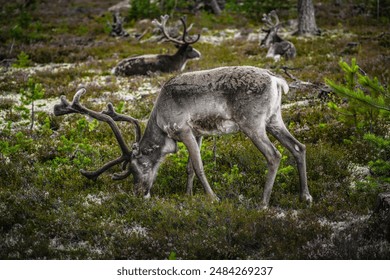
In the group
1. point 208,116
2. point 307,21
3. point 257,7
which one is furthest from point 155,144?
point 257,7

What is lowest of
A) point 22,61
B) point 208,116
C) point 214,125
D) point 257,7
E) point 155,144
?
point 257,7

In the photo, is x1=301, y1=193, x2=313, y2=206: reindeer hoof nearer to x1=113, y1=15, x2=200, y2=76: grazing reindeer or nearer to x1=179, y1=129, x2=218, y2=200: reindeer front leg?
x1=179, y1=129, x2=218, y2=200: reindeer front leg

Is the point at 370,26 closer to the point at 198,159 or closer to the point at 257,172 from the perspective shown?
the point at 257,172

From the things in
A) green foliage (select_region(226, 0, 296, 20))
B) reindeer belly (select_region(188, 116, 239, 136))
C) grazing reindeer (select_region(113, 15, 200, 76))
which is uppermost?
reindeer belly (select_region(188, 116, 239, 136))

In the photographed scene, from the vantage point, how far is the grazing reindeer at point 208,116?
5.64 metres

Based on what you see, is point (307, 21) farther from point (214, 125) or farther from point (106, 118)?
point (106, 118)

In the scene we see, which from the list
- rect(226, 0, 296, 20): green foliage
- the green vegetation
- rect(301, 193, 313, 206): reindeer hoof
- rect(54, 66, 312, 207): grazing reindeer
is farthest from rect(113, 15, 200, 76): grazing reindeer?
rect(226, 0, 296, 20): green foliage

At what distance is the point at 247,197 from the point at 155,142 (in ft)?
5.44

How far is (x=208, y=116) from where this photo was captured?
19.1 feet

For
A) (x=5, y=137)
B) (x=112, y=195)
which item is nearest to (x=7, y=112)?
(x=5, y=137)

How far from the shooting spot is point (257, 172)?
283 inches

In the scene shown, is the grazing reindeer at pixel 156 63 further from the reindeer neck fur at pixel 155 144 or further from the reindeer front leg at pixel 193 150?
the reindeer front leg at pixel 193 150

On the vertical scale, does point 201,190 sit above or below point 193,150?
below

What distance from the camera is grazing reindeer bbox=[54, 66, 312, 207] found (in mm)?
5641
